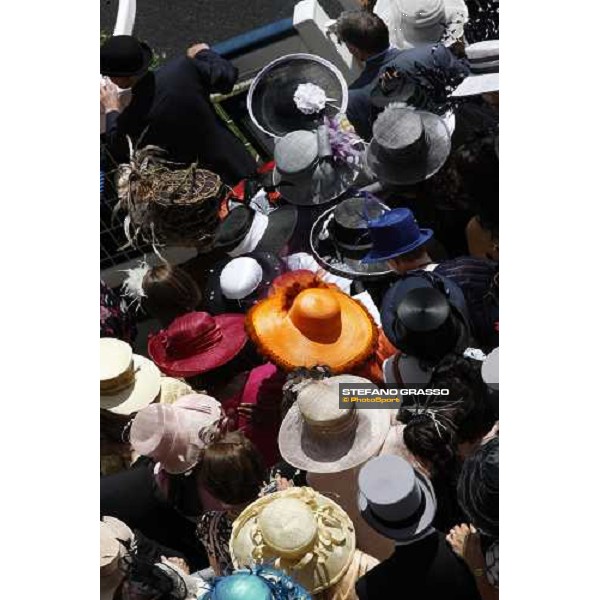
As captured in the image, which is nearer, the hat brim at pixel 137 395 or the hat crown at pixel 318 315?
the hat crown at pixel 318 315

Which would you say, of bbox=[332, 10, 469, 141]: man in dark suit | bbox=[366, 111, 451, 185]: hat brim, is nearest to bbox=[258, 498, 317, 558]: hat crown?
bbox=[366, 111, 451, 185]: hat brim

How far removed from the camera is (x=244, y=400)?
173 inches

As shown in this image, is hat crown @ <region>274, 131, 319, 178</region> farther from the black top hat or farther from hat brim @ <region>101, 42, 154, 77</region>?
hat brim @ <region>101, 42, 154, 77</region>

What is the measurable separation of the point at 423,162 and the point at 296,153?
0.57 metres

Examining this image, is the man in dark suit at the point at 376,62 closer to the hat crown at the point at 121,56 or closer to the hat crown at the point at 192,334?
the hat crown at the point at 121,56

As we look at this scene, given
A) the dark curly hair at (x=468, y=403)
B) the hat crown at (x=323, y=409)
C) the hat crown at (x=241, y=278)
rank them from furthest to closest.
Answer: the hat crown at (x=241, y=278) < the hat crown at (x=323, y=409) < the dark curly hair at (x=468, y=403)

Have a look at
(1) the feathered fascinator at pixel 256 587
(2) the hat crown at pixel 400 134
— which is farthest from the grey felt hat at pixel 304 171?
(1) the feathered fascinator at pixel 256 587

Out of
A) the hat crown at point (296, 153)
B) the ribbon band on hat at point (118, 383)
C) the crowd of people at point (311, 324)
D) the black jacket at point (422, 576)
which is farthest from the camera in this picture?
the hat crown at point (296, 153)

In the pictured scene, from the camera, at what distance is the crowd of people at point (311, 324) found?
383cm

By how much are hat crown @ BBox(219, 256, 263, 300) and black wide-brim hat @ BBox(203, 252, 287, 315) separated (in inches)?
1.0

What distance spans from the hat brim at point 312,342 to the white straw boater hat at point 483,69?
1.05m

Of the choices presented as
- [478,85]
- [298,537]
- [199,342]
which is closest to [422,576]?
[298,537]

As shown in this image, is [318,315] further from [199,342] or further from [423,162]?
[423,162]

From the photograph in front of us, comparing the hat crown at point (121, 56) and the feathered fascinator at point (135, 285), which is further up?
the hat crown at point (121, 56)
